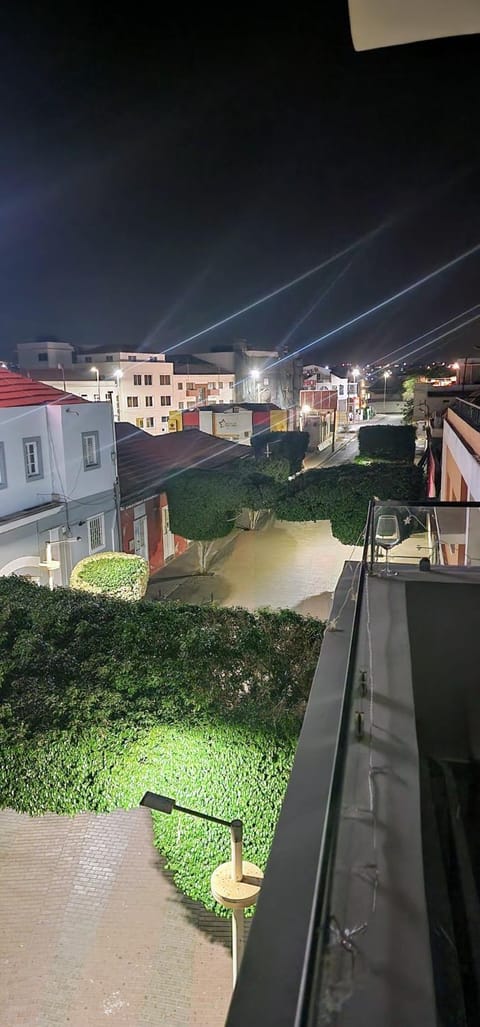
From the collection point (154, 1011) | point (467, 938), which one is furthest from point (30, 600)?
point (467, 938)

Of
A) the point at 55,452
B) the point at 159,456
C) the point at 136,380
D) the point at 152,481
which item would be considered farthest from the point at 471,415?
the point at 136,380

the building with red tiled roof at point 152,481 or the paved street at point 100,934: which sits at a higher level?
the building with red tiled roof at point 152,481

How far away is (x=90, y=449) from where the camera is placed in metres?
16.8

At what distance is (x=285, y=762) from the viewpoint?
702cm

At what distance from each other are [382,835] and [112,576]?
12.1 m

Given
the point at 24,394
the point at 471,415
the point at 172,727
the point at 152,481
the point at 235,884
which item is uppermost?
the point at 24,394

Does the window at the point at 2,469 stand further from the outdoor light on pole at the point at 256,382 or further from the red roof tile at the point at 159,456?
the outdoor light on pole at the point at 256,382

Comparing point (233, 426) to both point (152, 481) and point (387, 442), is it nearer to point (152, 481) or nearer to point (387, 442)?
point (387, 442)

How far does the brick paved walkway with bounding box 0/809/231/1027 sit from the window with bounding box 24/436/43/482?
26.4ft

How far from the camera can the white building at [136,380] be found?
1998 inches

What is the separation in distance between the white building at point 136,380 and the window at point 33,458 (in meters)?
32.2

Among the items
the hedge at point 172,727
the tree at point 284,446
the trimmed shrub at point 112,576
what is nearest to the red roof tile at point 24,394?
the trimmed shrub at point 112,576

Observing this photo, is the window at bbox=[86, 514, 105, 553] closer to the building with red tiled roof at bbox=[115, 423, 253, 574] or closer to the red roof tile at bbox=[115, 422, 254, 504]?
the building with red tiled roof at bbox=[115, 423, 253, 574]

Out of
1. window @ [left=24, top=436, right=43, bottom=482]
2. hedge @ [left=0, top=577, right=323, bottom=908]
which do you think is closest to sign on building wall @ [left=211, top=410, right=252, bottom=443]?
window @ [left=24, top=436, right=43, bottom=482]
